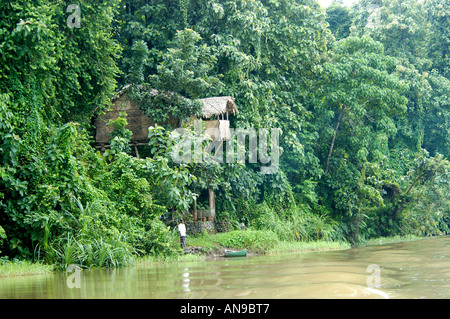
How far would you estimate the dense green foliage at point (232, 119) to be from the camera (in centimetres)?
996

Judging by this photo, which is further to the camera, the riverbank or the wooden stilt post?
the wooden stilt post

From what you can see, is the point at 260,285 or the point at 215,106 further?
the point at 215,106

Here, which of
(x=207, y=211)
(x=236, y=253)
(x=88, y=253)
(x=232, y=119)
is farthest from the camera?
(x=232, y=119)

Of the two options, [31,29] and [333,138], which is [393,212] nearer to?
[333,138]

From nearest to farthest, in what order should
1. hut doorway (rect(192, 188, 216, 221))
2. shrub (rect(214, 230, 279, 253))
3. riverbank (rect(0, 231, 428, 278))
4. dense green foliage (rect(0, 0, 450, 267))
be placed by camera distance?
dense green foliage (rect(0, 0, 450, 267))
riverbank (rect(0, 231, 428, 278))
shrub (rect(214, 230, 279, 253))
hut doorway (rect(192, 188, 216, 221))

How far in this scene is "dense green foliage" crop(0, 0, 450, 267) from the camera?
9961 mm

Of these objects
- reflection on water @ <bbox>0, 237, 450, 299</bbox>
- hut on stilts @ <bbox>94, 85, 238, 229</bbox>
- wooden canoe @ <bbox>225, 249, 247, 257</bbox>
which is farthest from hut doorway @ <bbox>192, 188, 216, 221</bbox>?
reflection on water @ <bbox>0, 237, 450, 299</bbox>

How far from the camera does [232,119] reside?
1752cm

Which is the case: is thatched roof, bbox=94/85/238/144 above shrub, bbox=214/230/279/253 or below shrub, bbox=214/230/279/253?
above

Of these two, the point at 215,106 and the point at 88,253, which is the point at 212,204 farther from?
the point at 88,253

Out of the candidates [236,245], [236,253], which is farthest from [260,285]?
[236,245]

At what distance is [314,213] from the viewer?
20438mm

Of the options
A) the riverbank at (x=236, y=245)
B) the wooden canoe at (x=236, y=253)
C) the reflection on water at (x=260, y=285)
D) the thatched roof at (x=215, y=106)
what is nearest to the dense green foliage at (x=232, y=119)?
the riverbank at (x=236, y=245)

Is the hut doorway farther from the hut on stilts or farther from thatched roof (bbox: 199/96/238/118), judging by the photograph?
thatched roof (bbox: 199/96/238/118)
